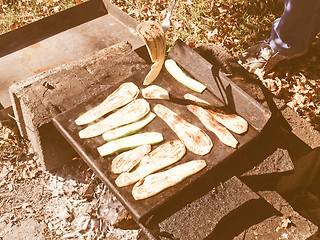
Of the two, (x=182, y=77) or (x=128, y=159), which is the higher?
(x=182, y=77)

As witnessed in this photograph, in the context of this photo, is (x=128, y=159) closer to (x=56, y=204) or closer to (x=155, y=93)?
(x=155, y=93)

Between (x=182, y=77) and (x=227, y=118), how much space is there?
0.68 meters

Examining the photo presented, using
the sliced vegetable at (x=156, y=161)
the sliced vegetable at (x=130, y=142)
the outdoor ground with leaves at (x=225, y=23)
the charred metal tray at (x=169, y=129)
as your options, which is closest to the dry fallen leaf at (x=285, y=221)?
the charred metal tray at (x=169, y=129)

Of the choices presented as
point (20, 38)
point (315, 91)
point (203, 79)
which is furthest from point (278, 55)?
point (20, 38)

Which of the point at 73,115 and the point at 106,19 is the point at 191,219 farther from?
the point at 106,19

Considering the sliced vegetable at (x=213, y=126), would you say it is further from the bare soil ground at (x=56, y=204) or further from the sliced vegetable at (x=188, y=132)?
the bare soil ground at (x=56, y=204)

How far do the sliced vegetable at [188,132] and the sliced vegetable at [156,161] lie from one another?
0.08 m

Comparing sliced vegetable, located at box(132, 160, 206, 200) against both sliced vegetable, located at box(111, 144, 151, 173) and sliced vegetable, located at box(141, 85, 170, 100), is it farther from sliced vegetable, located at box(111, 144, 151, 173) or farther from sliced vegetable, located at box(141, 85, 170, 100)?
sliced vegetable, located at box(141, 85, 170, 100)

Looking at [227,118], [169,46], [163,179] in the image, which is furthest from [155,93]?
[169,46]

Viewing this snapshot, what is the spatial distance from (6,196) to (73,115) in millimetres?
1730

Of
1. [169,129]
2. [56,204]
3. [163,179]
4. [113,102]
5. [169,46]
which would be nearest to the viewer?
[163,179]

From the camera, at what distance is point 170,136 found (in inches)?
124

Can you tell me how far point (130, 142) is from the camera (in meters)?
3.09

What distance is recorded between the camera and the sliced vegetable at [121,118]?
3137mm
